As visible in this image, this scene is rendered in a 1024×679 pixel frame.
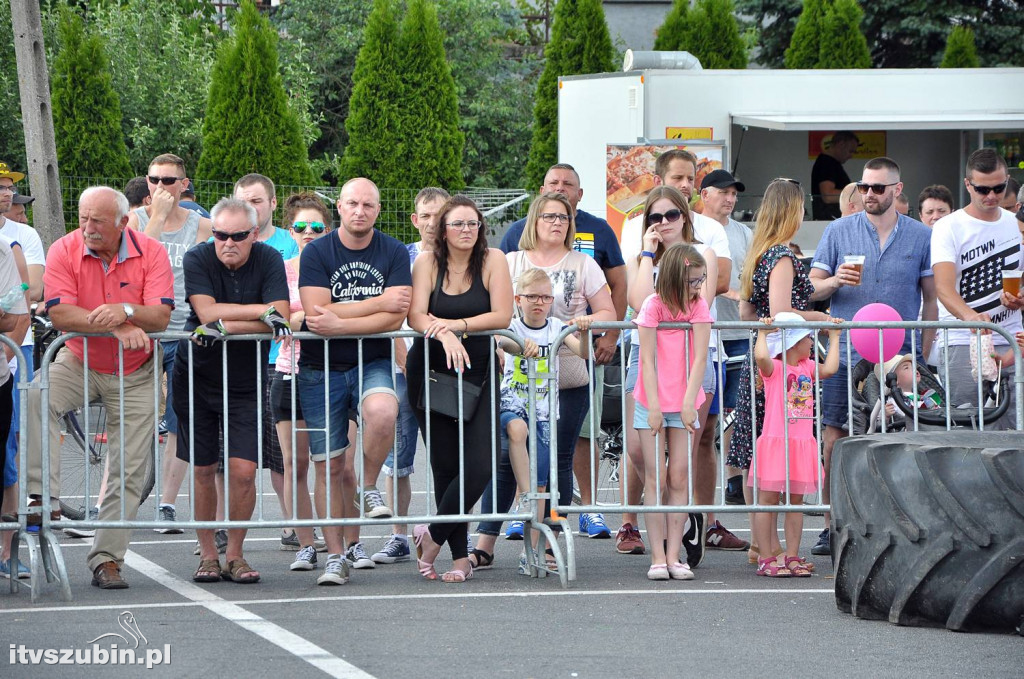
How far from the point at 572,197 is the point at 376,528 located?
2.54m

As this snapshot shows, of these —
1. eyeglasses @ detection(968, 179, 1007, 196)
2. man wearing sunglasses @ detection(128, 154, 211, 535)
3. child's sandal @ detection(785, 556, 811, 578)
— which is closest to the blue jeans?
child's sandal @ detection(785, 556, 811, 578)

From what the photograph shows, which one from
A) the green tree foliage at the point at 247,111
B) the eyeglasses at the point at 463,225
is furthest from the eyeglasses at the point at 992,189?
the green tree foliage at the point at 247,111

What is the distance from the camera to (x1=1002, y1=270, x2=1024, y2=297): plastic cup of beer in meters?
8.06

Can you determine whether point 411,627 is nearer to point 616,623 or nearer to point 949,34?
point 616,623

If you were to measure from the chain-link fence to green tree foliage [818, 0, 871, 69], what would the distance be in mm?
7819

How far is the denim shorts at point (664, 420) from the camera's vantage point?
7305 millimetres

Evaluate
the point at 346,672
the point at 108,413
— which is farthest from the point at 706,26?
the point at 346,672

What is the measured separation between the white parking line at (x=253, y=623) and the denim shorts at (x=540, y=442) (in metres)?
1.71

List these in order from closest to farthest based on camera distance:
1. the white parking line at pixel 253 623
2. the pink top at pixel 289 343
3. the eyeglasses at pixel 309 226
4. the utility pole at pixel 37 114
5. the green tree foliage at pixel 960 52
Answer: the white parking line at pixel 253 623
the pink top at pixel 289 343
the eyeglasses at pixel 309 226
the utility pole at pixel 37 114
the green tree foliage at pixel 960 52

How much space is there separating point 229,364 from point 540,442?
1.68m

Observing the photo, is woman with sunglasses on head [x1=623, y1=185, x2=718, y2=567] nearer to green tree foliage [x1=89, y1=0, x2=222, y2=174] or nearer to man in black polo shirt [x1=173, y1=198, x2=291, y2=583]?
man in black polo shirt [x1=173, y1=198, x2=291, y2=583]

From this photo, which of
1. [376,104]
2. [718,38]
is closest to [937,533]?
[376,104]

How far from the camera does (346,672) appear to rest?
5316 millimetres

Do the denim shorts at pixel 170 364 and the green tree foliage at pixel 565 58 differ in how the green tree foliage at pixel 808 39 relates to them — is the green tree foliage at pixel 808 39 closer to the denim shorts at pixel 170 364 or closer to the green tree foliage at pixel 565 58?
the green tree foliage at pixel 565 58
